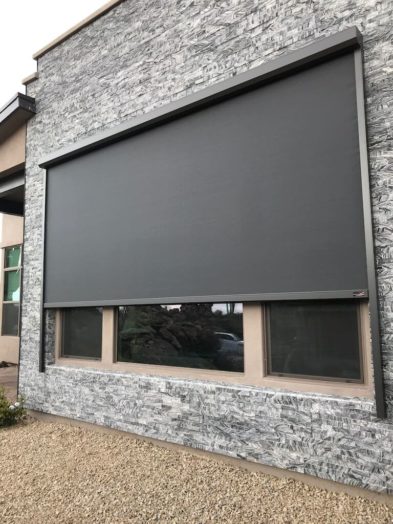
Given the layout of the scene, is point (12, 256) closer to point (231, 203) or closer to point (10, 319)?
point (10, 319)

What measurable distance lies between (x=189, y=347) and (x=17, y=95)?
5182 mm

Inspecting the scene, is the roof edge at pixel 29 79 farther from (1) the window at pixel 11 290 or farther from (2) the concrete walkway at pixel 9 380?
(1) the window at pixel 11 290

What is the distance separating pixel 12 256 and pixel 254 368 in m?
10.9

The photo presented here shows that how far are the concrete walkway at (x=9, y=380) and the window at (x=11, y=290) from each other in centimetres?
136

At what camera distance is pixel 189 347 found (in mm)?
4434

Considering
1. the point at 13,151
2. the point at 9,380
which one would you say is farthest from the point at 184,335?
the point at 9,380

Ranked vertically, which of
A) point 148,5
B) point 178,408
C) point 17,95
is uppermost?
point 148,5

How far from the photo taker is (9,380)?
893 cm

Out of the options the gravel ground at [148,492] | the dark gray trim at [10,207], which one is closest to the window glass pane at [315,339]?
the gravel ground at [148,492]

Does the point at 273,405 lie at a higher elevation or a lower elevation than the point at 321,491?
higher

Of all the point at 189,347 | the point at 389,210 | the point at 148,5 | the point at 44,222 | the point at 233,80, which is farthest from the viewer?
the point at 44,222

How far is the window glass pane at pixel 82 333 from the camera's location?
5430 mm

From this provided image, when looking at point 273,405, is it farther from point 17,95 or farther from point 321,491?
point 17,95

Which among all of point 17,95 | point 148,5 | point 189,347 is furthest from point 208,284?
point 17,95
